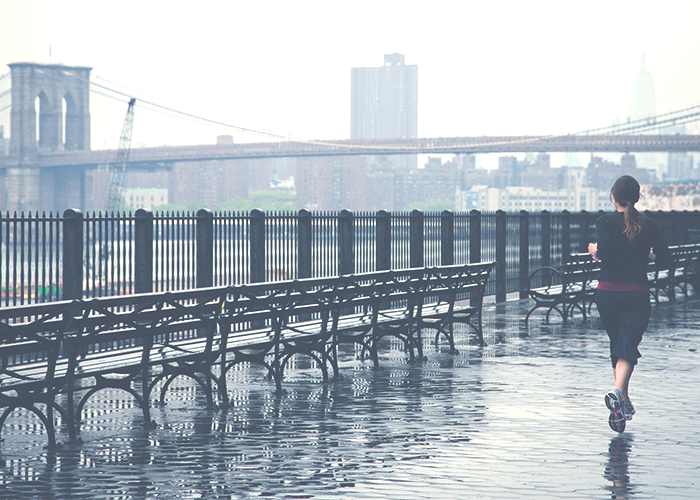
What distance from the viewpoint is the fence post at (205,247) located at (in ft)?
35.3

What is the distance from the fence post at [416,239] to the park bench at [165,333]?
4.24 meters

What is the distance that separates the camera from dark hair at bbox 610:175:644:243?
629 cm

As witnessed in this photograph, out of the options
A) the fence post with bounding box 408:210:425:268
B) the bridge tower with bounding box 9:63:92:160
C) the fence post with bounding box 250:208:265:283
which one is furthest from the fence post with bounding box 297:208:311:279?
the bridge tower with bounding box 9:63:92:160

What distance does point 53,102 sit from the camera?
331 ft

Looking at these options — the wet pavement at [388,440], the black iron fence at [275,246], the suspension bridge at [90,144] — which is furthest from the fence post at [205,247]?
the suspension bridge at [90,144]

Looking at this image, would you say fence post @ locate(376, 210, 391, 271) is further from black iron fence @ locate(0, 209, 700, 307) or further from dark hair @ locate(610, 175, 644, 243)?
dark hair @ locate(610, 175, 644, 243)

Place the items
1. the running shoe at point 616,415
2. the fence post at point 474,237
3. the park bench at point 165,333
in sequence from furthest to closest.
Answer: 1. the fence post at point 474,237
2. the running shoe at point 616,415
3. the park bench at point 165,333

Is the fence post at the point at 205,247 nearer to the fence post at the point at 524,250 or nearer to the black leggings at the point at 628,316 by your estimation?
the black leggings at the point at 628,316

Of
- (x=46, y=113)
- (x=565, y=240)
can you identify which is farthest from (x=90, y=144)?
(x=565, y=240)

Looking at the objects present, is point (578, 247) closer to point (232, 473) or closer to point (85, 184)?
point (232, 473)

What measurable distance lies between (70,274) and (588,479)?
19.3ft

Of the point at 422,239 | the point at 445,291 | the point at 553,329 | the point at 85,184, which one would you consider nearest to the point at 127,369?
the point at 445,291

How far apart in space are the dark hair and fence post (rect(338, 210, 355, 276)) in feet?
22.6

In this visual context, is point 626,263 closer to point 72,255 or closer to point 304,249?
point 72,255
